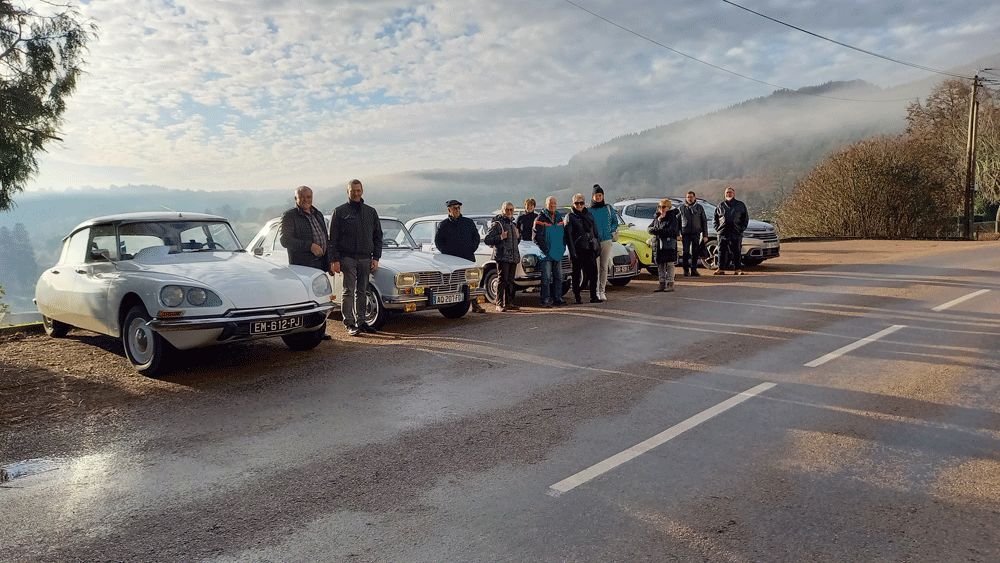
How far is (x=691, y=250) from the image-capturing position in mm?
16234

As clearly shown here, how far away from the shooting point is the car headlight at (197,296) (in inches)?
269

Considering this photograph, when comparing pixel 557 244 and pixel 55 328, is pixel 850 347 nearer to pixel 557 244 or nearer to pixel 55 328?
pixel 557 244

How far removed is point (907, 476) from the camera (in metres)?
4.00

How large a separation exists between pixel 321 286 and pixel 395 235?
3398 mm

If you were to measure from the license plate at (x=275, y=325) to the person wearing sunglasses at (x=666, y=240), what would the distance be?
774cm

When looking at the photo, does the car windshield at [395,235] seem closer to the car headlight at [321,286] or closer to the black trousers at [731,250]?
the car headlight at [321,286]

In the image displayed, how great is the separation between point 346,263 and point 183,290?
99.8 inches

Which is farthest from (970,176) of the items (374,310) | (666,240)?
(374,310)

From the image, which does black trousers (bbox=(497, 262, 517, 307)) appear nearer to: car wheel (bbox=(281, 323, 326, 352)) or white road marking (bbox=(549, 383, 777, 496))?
car wheel (bbox=(281, 323, 326, 352))

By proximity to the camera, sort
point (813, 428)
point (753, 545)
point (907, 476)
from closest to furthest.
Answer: point (753, 545) → point (907, 476) → point (813, 428)

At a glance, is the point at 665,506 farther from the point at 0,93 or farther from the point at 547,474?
the point at 0,93

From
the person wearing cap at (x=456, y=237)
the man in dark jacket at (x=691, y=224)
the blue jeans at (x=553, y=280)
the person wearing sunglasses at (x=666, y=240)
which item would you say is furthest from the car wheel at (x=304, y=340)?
the man in dark jacket at (x=691, y=224)

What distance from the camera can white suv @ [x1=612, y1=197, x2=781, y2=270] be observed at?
17.6 meters

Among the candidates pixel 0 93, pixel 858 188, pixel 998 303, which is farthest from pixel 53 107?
pixel 858 188
